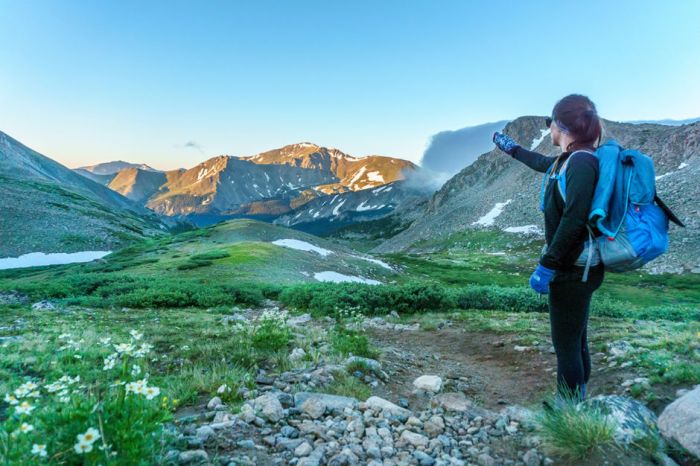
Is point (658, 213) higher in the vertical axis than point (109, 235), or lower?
higher

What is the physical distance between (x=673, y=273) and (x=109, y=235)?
92889mm

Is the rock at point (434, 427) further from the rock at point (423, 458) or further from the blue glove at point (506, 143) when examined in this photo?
the blue glove at point (506, 143)

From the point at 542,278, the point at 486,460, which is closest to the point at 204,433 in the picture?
the point at 486,460

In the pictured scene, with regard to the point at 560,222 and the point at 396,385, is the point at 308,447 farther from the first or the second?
the point at 560,222

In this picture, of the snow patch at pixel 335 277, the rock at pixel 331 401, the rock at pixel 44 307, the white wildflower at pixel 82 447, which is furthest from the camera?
the snow patch at pixel 335 277

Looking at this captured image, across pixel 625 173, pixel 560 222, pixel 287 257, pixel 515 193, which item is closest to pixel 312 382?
pixel 560 222

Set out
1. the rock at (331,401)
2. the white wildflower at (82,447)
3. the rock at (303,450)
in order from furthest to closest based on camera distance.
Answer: the rock at (331,401) → the rock at (303,450) → the white wildflower at (82,447)

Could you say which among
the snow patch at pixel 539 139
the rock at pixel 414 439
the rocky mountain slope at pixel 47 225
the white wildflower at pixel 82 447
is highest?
the snow patch at pixel 539 139

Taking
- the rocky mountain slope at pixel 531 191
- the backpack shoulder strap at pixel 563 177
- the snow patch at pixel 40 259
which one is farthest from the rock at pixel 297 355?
the snow patch at pixel 40 259

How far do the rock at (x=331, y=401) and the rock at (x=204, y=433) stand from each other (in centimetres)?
112

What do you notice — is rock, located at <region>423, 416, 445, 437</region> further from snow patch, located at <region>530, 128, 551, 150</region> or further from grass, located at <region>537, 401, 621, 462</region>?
snow patch, located at <region>530, 128, 551, 150</region>

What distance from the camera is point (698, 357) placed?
5980 mm

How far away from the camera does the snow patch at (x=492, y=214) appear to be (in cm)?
10212

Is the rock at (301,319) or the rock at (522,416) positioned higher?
the rock at (522,416)
